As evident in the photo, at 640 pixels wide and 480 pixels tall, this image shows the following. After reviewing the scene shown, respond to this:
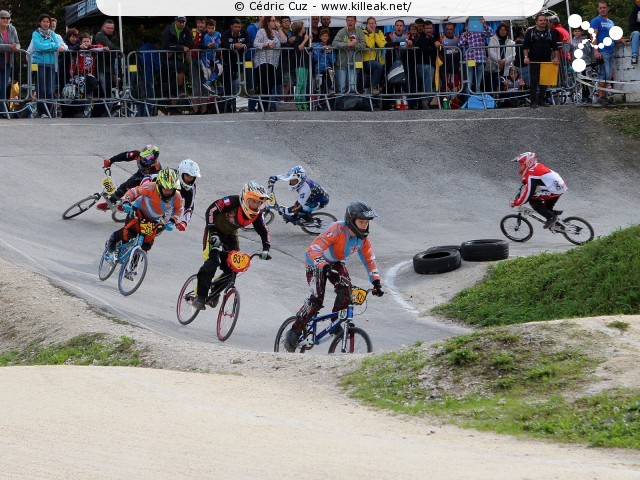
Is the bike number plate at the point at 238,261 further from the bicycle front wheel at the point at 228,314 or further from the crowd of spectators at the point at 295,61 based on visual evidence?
the crowd of spectators at the point at 295,61

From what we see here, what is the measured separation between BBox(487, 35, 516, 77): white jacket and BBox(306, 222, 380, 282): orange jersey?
1551 centimetres

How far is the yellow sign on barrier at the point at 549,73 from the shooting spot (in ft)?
91.2

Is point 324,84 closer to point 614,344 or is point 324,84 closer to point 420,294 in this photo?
point 420,294

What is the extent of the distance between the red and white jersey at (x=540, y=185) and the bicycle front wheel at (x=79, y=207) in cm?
810

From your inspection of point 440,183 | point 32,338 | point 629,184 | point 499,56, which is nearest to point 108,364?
point 32,338

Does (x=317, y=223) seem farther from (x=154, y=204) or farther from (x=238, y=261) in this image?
(x=238, y=261)

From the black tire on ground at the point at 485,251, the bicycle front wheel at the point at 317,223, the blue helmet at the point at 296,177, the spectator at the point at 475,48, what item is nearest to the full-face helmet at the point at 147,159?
the blue helmet at the point at 296,177

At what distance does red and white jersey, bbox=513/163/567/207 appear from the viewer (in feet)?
68.4

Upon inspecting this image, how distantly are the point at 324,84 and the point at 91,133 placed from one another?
605cm

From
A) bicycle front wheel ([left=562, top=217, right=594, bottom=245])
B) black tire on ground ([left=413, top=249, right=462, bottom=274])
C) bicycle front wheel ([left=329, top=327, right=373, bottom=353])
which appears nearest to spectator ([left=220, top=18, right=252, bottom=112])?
black tire on ground ([left=413, top=249, right=462, bottom=274])

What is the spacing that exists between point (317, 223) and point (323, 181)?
3035 millimetres

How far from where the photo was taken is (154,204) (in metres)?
17.0

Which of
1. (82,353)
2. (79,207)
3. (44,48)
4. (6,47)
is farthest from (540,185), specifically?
(6,47)

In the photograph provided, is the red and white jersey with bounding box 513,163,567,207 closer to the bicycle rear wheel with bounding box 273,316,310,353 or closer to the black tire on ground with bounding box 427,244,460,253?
the black tire on ground with bounding box 427,244,460,253
